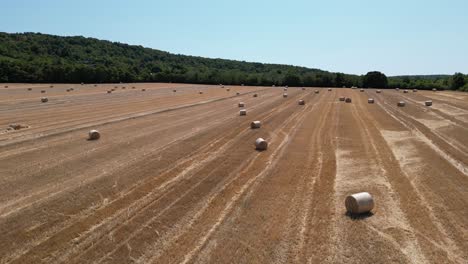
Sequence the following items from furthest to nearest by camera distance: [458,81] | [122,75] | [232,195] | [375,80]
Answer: [122,75] → [375,80] → [458,81] → [232,195]

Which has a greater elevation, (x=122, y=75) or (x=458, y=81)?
(x=458, y=81)

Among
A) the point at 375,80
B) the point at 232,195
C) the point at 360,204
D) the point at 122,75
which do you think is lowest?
the point at 122,75

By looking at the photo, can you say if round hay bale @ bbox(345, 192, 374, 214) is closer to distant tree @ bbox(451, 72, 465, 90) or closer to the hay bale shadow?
the hay bale shadow

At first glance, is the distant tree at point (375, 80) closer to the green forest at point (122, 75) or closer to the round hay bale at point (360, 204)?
the green forest at point (122, 75)

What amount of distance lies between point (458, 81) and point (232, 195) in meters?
69.6

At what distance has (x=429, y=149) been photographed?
16.1m

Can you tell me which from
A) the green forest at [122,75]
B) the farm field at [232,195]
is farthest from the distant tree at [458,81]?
the farm field at [232,195]

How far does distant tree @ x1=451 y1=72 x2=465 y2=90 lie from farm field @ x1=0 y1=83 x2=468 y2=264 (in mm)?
54077

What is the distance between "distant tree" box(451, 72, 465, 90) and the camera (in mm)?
68125

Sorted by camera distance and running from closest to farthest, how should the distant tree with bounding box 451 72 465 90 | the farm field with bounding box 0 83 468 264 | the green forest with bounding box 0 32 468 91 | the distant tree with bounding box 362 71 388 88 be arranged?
the farm field with bounding box 0 83 468 264
the distant tree with bounding box 451 72 465 90
the green forest with bounding box 0 32 468 91
the distant tree with bounding box 362 71 388 88

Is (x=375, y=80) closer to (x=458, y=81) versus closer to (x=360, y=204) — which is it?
(x=458, y=81)

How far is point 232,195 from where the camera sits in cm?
1109

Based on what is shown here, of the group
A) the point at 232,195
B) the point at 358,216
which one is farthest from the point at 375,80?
the point at 358,216

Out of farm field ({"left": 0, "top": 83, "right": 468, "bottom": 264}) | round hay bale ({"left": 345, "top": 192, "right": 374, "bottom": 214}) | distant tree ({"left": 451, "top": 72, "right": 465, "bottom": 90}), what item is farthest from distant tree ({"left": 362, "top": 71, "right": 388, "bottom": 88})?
round hay bale ({"left": 345, "top": 192, "right": 374, "bottom": 214})
